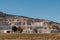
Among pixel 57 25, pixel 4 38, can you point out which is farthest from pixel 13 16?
pixel 4 38

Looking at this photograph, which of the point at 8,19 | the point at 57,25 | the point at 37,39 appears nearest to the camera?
the point at 37,39

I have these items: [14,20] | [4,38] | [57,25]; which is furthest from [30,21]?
[4,38]

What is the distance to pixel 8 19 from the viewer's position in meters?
86.9

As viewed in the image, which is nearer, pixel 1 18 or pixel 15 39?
pixel 15 39

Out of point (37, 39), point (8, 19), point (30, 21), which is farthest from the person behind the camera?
point (8, 19)

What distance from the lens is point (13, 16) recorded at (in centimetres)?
8712

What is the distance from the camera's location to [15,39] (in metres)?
21.6

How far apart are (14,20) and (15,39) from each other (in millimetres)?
62139

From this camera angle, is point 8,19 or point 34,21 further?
point 8,19

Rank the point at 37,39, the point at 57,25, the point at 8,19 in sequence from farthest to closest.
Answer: the point at 8,19, the point at 57,25, the point at 37,39

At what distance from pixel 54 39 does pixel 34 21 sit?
191 feet

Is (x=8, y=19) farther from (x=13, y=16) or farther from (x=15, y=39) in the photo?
(x=15, y=39)

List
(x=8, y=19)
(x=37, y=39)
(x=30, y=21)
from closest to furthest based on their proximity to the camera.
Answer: (x=37, y=39) → (x=30, y=21) → (x=8, y=19)

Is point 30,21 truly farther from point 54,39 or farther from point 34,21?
point 54,39
